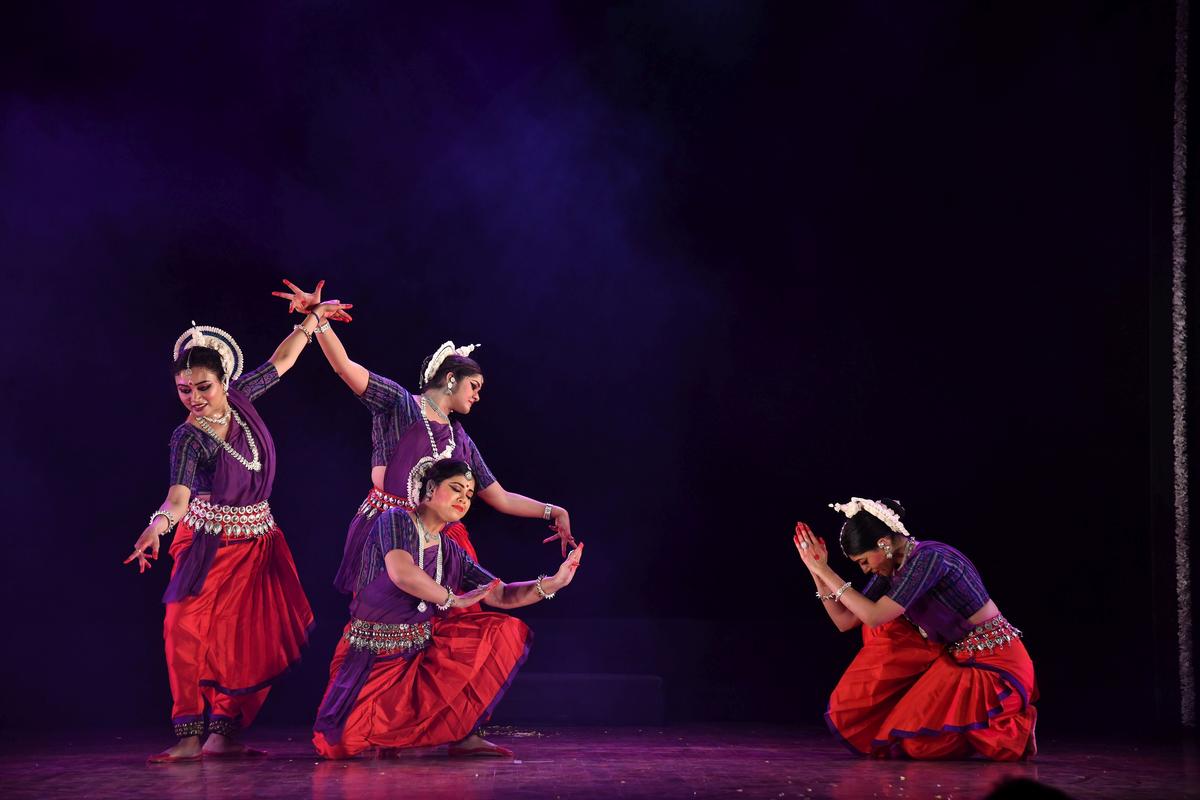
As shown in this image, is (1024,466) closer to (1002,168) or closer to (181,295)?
(1002,168)

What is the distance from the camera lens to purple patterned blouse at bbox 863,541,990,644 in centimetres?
383

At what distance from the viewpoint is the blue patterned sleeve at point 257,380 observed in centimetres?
408

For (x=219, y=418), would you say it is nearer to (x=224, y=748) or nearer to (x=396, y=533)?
(x=396, y=533)

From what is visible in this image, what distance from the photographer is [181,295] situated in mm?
5230

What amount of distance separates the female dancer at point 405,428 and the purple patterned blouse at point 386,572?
0.95ft

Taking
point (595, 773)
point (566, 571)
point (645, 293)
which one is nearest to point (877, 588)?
point (566, 571)

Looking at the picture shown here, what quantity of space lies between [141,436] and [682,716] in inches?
100

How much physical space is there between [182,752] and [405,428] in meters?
1.24

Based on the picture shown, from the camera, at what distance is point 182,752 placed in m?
3.73

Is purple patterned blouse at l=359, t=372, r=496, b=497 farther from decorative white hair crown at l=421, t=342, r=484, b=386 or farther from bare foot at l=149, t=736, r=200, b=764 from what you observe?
bare foot at l=149, t=736, r=200, b=764

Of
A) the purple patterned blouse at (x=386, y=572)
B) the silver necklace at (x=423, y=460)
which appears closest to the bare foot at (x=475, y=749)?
the purple patterned blouse at (x=386, y=572)

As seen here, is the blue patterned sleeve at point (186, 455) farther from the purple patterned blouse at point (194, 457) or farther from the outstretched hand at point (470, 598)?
the outstretched hand at point (470, 598)

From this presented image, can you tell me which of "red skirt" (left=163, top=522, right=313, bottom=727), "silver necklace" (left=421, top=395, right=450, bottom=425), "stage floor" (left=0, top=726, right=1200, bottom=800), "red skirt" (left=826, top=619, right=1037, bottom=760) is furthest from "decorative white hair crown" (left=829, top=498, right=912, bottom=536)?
"red skirt" (left=163, top=522, right=313, bottom=727)

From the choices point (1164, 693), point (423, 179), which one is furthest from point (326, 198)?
point (1164, 693)
